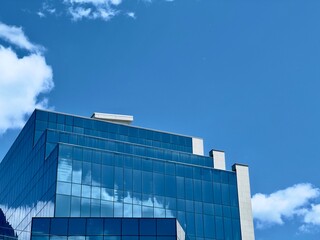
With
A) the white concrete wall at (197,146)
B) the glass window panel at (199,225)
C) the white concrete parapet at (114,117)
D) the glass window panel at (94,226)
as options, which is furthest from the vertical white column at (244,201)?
the glass window panel at (94,226)

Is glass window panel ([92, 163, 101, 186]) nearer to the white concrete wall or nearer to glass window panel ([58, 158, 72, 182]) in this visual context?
glass window panel ([58, 158, 72, 182])

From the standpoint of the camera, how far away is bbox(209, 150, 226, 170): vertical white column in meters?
88.8

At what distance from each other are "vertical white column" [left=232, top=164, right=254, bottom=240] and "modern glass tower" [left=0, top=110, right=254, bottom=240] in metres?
0.14

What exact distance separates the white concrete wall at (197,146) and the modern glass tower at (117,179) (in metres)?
0.16

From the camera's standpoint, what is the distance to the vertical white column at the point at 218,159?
88.8 m

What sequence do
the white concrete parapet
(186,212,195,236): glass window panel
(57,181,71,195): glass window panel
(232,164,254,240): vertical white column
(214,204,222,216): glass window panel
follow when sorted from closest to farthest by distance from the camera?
(57,181,71,195): glass window panel → (186,212,195,236): glass window panel → (214,204,222,216): glass window panel → (232,164,254,240): vertical white column → the white concrete parapet

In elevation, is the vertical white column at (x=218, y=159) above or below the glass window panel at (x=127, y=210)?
above

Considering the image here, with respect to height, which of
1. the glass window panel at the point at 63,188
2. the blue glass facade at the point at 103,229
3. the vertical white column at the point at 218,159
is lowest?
the blue glass facade at the point at 103,229

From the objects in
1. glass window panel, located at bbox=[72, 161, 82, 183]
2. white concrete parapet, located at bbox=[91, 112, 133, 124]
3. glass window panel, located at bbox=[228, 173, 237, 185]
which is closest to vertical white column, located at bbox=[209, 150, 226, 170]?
glass window panel, located at bbox=[228, 173, 237, 185]

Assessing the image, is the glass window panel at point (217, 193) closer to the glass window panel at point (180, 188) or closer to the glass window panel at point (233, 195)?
the glass window panel at point (233, 195)

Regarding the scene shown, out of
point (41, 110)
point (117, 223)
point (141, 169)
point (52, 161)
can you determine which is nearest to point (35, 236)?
point (117, 223)

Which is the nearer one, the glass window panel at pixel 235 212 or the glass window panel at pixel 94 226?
the glass window panel at pixel 94 226

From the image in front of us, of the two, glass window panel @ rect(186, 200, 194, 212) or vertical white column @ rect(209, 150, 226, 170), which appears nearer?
glass window panel @ rect(186, 200, 194, 212)

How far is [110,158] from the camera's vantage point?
7838 cm
